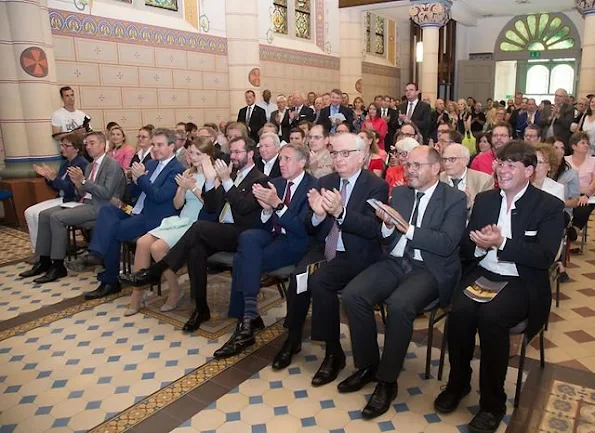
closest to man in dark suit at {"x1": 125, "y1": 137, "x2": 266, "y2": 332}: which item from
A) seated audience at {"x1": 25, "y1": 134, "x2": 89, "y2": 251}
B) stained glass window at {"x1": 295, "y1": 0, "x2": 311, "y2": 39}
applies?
seated audience at {"x1": 25, "y1": 134, "x2": 89, "y2": 251}

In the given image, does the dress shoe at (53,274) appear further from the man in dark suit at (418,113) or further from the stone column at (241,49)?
the stone column at (241,49)

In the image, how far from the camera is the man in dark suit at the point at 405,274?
270 cm

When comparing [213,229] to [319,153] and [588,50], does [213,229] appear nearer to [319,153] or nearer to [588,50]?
[319,153]

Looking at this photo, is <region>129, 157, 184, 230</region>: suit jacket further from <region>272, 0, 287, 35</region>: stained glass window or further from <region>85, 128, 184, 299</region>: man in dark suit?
<region>272, 0, 287, 35</region>: stained glass window

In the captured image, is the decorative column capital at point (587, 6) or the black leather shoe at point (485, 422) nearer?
the black leather shoe at point (485, 422)

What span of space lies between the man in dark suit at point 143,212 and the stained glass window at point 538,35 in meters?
17.0

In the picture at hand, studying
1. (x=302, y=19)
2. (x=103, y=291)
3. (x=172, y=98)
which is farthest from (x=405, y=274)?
(x=302, y=19)

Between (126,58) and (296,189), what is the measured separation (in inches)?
231

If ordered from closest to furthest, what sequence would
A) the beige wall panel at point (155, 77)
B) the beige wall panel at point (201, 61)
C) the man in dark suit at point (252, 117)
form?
the beige wall panel at point (155, 77) → the man in dark suit at point (252, 117) → the beige wall panel at point (201, 61)

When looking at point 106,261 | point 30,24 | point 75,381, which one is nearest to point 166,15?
point 30,24

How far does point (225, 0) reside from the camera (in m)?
9.66

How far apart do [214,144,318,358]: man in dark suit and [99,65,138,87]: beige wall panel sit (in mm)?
5461

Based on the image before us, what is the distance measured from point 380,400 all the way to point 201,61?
8145 millimetres

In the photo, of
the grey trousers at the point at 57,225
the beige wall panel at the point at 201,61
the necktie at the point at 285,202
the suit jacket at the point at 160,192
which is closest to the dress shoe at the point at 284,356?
the necktie at the point at 285,202
